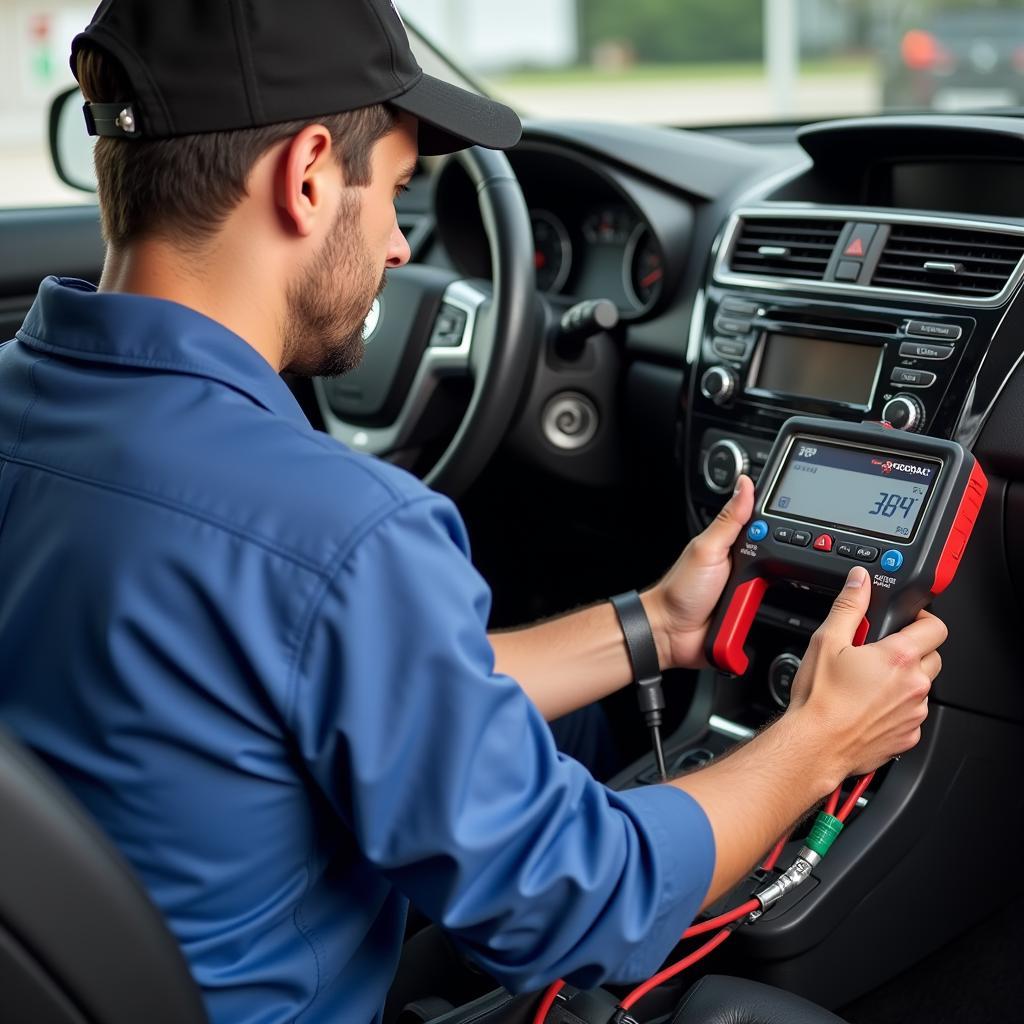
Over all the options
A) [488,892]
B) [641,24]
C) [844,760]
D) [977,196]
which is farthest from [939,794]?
[641,24]

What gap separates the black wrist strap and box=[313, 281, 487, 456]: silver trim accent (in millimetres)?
657

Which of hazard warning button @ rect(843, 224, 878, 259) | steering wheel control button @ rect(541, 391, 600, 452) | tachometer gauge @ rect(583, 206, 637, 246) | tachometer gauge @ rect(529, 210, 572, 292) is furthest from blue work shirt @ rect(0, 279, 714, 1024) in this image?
tachometer gauge @ rect(529, 210, 572, 292)

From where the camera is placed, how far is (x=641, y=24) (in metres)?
13.7

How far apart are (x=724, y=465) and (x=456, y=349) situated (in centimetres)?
47

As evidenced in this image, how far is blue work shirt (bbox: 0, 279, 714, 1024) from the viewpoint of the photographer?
855 mm

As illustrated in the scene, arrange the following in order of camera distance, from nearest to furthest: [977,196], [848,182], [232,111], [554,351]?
[232,111] < [977,196] < [848,182] < [554,351]

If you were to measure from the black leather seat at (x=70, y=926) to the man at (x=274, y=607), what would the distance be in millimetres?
69

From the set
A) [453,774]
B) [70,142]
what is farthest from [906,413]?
[70,142]

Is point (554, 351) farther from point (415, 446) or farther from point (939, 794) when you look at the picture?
point (939, 794)

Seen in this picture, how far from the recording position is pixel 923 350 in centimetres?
156

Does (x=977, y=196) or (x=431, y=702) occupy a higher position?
(x=977, y=196)

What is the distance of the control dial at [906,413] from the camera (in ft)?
5.07

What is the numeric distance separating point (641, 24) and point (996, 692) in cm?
1315

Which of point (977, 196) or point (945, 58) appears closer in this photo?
point (977, 196)
